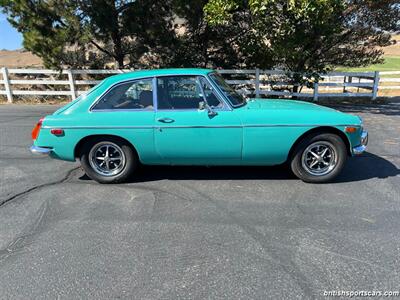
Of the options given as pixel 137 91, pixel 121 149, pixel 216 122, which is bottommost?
pixel 121 149

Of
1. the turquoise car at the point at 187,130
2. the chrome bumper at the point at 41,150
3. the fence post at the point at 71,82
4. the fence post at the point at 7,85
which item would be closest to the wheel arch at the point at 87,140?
the turquoise car at the point at 187,130

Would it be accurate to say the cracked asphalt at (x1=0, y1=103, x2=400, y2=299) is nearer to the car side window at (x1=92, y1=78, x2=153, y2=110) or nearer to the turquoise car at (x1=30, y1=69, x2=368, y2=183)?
the turquoise car at (x1=30, y1=69, x2=368, y2=183)

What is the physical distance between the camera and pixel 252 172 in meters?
4.96

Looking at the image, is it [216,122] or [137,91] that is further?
[137,91]

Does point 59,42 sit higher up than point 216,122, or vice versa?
point 59,42

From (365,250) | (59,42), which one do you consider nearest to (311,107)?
(365,250)

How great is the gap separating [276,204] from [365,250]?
1129 mm

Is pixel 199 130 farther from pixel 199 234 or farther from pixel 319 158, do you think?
pixel 319 158

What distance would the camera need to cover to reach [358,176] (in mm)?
4734

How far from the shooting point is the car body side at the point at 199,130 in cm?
426

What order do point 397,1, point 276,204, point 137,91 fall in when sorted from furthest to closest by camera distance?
point 397,1
point 137,91
point 276,204

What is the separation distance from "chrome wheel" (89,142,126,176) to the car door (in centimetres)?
61

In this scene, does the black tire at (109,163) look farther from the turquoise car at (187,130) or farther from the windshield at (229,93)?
the windshield at (229,93)

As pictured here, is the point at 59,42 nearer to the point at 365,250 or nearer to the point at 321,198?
the point at 321,198
